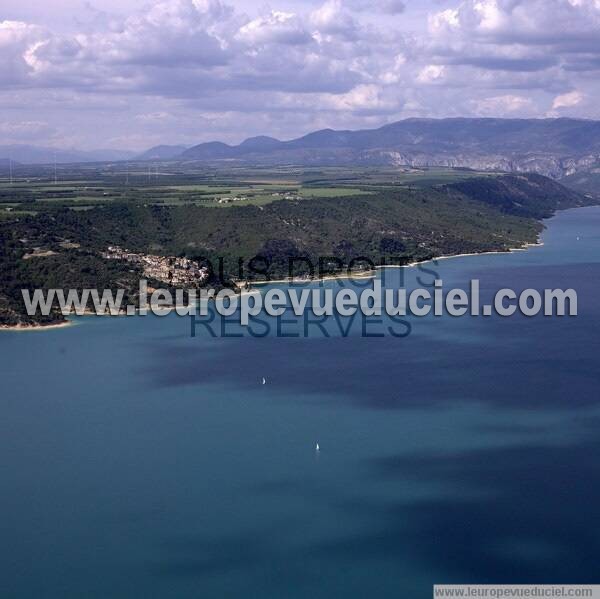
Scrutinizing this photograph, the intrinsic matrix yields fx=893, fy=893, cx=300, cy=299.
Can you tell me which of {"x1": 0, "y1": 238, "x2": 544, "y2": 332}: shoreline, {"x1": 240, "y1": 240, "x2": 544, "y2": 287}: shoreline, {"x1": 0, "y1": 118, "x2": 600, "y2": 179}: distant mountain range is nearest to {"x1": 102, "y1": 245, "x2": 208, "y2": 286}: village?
{"x1": 0, "y1": 238, "x2": 544, "y2": 332}: shoreline

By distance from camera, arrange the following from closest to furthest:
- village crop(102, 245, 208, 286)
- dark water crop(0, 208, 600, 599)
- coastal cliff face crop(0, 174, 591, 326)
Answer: dark water crop(0, 208, 600, 599)
coastal cliff face crop(0, 174, 591, 326)
village crop(102, 245, 208, 286)

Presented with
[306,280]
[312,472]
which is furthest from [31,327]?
[312,472]

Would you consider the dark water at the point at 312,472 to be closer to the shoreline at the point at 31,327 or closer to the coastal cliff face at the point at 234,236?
the shoreline at the point at 31,327

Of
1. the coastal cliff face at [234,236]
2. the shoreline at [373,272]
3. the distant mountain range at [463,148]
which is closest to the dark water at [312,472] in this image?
the coastal cliff face at [234,236]

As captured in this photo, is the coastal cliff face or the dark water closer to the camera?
the dark water

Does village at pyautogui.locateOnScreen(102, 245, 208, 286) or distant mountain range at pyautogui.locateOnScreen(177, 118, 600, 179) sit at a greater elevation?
distant mountain range at pyautogui.locateOnScreen(177, 118, 600, 179)

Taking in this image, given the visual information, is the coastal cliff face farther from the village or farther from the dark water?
the dark water
